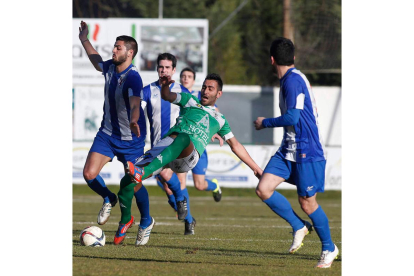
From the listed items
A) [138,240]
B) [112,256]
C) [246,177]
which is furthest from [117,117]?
[246,177]

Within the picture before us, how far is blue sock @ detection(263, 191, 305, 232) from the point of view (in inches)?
283

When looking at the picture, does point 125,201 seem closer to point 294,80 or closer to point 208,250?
point 208,250

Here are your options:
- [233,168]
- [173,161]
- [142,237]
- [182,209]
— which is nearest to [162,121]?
[182,209]

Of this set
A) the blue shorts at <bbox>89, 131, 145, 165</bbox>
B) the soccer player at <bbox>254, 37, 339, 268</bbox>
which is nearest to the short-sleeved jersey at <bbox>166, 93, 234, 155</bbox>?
the soccer player at <bbox>254, 37, 339, 268</bbox>

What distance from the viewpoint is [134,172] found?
6.23 metres

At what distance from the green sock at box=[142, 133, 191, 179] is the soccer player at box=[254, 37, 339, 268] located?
31.2 inches

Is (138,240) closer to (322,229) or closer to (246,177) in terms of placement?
(322,229)

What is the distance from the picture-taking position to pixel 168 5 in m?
40.9

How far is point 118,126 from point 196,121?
1207 millimetres

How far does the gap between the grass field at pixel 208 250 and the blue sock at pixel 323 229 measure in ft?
0.64

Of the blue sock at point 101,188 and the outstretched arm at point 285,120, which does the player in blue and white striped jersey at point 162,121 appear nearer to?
the blue sock at point 101,188

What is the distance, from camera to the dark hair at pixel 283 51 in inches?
260

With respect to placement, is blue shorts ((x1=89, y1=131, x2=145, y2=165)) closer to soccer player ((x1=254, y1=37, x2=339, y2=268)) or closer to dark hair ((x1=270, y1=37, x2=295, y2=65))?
soccer player ((x1=254, y1=37, x2=339, y2=268))

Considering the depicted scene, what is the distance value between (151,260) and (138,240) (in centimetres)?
141
